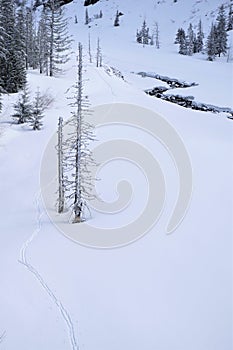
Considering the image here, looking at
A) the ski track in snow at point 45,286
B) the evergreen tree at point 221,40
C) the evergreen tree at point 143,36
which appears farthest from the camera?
the evergreen tree at point 143,36

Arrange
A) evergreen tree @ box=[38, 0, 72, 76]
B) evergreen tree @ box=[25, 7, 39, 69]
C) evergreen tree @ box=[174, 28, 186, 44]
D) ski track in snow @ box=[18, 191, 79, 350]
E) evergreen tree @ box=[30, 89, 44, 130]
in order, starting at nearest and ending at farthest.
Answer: ski track in snow @ box=[18, 191, 79, 350] → evergreen tree @ box=[30, 89, 44, 130] → evergreen tree @ box=[38, 0, 72, 76] → evergreen tree @ box=[25, 7, 39, 69] → evergreen tree @ box=[174, 28, 186, 44]

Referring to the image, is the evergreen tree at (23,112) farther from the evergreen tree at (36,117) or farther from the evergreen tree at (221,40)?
the evergreen tree at (221,40)

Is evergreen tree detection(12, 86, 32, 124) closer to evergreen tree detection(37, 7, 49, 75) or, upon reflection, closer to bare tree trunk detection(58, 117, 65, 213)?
bare tree trunk detection(58, 117, 65, 213)

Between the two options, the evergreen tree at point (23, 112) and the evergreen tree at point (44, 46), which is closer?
the evergreen tree at point (23, 112)

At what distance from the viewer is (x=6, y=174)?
74.6ft

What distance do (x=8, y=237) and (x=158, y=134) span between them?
16.3 metres

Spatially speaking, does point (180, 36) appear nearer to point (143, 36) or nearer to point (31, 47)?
point (143, 36)

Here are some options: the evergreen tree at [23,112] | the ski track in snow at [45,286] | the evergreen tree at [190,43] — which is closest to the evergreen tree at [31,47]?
the evergreen tree at [23,112]

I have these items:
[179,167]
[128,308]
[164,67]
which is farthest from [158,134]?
[164,67]

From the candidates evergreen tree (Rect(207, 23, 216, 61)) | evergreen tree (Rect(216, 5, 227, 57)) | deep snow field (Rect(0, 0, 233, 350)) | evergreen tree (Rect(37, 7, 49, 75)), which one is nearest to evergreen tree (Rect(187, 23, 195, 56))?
evergreen tree (Rect(207, 23, 216, 61))

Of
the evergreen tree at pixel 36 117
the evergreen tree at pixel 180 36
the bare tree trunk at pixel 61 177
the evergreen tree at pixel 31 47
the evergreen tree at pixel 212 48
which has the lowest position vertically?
the bare tree trunk at pixel 61 177

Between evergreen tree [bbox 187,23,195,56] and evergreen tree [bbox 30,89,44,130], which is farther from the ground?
evergreen tree [bbox 187,23,195,56]

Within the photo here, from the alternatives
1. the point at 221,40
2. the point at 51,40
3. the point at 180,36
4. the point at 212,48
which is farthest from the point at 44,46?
the point at 180,36

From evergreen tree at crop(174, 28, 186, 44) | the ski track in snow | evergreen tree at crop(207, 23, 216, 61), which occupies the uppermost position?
evergreen tree at crop(174, 28, 186, 44)
